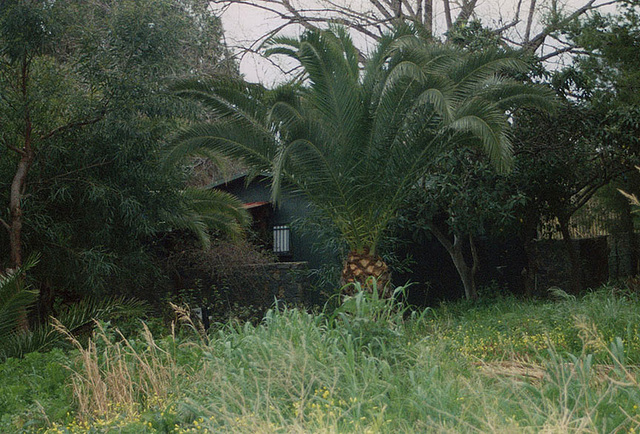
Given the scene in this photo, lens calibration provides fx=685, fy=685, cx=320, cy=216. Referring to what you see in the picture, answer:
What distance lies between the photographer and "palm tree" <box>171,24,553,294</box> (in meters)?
9.45

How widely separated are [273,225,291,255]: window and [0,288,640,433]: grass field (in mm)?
9832

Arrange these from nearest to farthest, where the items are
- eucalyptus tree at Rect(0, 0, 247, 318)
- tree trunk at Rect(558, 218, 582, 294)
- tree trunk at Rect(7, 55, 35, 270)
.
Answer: tree trunk at Rect(7, 55, 35, 270) < eucalyptus tree at Rect(0, 0, 247, 318) < tree trunk at Rect(558, 218, 582, 294)

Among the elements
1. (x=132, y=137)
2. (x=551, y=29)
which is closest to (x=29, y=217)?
(x=132, y=137)

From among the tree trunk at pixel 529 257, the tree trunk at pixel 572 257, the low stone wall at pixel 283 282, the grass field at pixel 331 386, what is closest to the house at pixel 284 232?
the low stone wall at pixel 283 282

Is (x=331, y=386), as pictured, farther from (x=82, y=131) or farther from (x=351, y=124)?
(x=82, y=131)

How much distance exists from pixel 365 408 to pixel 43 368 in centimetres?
391

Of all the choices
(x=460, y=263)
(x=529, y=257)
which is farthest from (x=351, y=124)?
(x=529, y=257)

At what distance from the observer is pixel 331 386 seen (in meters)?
4.57

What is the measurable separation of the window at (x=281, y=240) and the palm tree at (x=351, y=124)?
21.6ft

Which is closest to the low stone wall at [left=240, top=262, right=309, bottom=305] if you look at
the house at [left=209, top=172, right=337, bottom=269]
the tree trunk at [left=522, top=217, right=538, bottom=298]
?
the house at [left=209, top=172, right=337, bottom=269]

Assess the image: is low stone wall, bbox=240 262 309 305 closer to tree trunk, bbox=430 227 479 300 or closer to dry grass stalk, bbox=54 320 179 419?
tree trunk, bbox=430 227 479 300

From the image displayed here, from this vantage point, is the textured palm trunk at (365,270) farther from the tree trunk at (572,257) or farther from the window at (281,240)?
the window at (281,240)

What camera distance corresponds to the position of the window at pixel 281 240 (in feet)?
55.2

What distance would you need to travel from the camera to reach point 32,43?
903 centimetres
